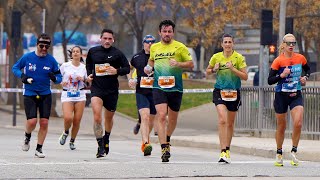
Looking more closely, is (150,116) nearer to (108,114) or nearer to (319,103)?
(108,114)

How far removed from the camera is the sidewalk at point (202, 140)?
19984 mm

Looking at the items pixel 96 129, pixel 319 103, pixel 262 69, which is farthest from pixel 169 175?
pixel 262 69

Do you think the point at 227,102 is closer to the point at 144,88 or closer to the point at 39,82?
the point at 144,88

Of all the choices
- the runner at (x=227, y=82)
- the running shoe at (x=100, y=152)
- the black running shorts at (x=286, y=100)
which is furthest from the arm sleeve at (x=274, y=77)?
the running shoe at (x=100, y=152)

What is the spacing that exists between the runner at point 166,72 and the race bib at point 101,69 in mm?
1016

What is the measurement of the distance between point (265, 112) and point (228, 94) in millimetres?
9301

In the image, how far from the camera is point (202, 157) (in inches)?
744

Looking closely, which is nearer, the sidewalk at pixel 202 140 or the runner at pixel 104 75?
the runner at pixel 104 75

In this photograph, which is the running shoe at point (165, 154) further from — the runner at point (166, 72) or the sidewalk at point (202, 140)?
the sidewalk at point (202, 140)

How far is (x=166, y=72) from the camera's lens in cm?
1566

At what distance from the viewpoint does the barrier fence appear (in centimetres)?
2359

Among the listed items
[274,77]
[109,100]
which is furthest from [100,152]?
[274,77]

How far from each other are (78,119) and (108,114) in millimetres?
2377

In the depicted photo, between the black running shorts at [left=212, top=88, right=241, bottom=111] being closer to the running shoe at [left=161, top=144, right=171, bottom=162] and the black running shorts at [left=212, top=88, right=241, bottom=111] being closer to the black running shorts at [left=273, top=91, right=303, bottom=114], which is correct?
the black running shorts at [left=273, top=91, right=303, bottom=114]
